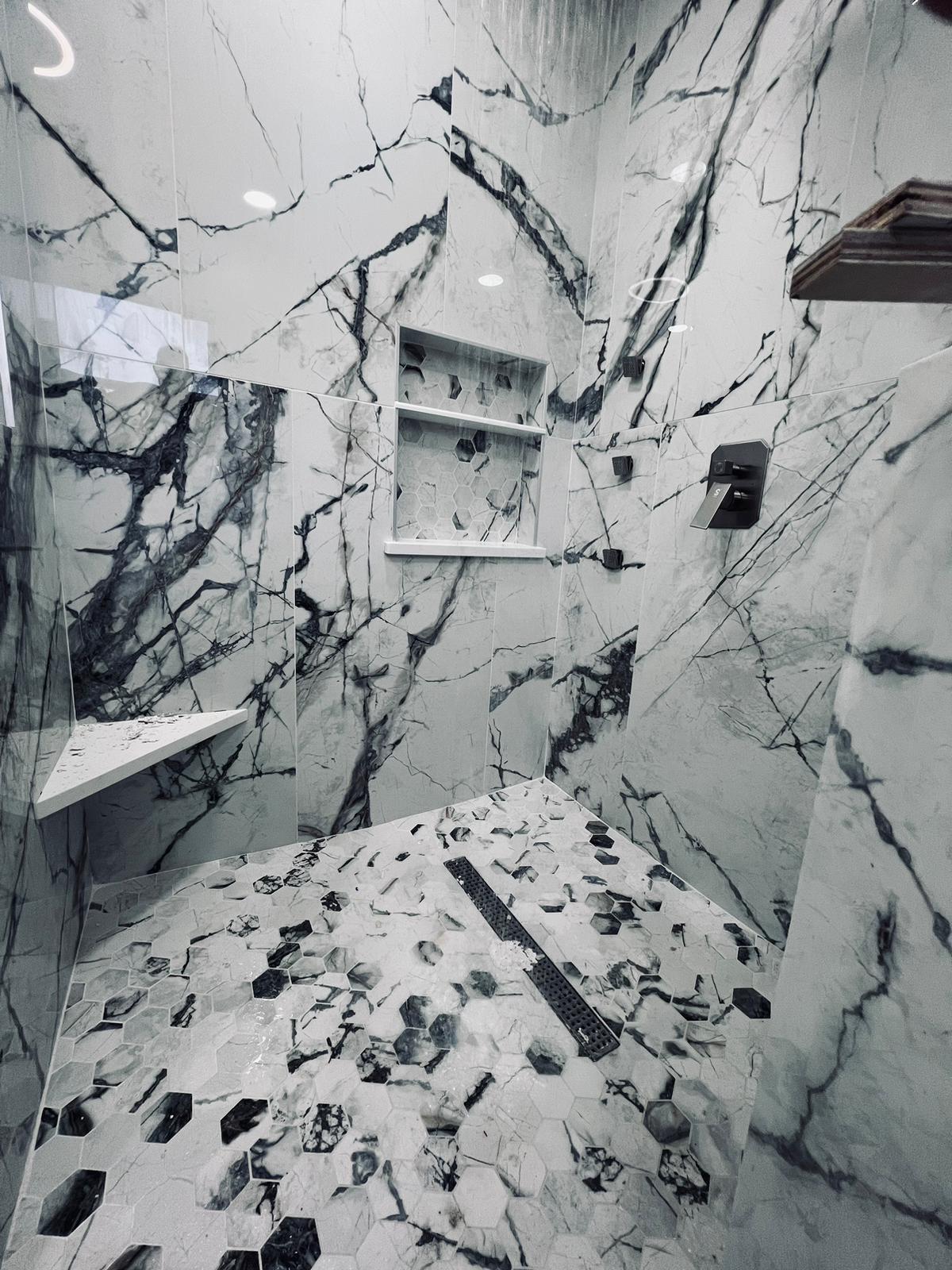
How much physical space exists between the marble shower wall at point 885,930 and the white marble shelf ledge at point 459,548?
128 cm

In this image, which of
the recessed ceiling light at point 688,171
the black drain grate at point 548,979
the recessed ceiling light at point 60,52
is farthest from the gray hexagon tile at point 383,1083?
the recessed ceiling light at point 688,171

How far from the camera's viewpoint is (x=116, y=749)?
112cm

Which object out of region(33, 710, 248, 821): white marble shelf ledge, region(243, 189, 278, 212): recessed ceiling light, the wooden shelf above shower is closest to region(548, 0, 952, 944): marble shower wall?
the wooden shelf above shower

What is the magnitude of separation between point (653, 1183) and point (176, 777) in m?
1.36

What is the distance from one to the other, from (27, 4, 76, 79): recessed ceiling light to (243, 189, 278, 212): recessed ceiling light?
1.16ft

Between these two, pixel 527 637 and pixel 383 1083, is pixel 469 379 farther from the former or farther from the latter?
pixel 383 1083

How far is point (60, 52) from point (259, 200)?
1.32ft

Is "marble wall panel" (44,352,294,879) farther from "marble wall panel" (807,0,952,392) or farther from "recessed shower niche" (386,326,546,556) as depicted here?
"marble wall panel" (807,0,952,392)

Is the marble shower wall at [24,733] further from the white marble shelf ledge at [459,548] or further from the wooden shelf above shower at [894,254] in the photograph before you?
the wooden shelf above shower at [894,254]

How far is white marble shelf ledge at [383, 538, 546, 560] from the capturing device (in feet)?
5.14

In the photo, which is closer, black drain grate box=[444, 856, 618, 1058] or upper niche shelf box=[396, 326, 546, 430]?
black drain grate box=[444, 856, 618, 1058]

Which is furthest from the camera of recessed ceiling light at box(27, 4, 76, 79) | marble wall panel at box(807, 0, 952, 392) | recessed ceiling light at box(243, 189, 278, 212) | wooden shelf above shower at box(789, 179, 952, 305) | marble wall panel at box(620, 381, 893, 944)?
recessed ceiling light at box(243, 189, 278, 212)

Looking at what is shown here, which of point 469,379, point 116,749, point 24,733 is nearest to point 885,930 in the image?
point 24,733

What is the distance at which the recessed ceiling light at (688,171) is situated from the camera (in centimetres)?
135
